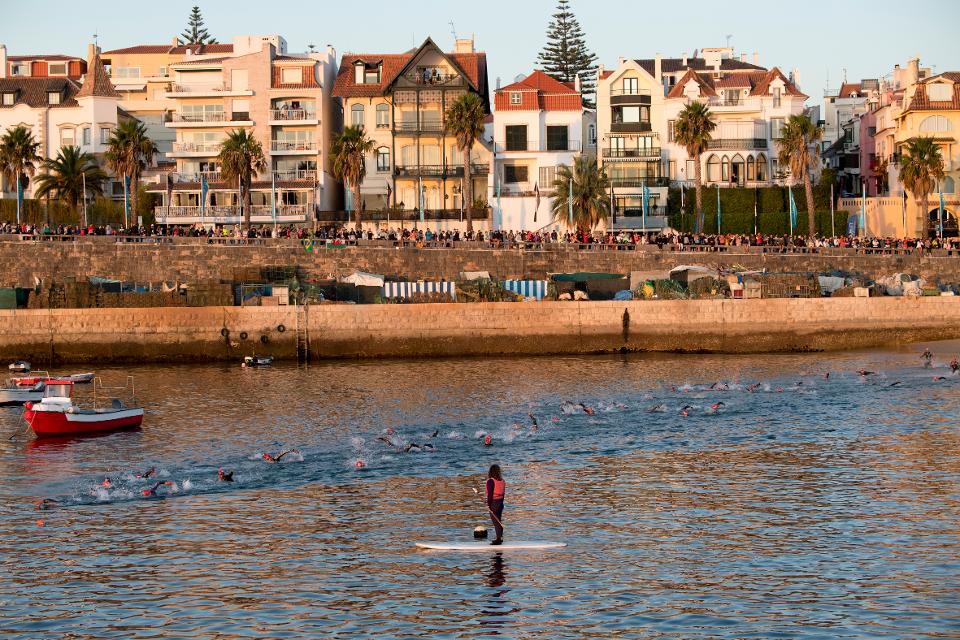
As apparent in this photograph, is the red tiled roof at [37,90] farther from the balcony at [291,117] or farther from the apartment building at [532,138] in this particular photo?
the apartment building at [532,138]

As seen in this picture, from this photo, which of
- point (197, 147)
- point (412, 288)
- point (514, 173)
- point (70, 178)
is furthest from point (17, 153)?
point (412, 288)

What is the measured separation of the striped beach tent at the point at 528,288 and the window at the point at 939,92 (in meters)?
35.2

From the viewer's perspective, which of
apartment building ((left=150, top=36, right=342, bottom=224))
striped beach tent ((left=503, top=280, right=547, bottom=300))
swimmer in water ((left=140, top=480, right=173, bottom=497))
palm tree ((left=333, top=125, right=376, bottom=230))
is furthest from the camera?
apartment building ((left=150, top=36, right=342, bottom=224))

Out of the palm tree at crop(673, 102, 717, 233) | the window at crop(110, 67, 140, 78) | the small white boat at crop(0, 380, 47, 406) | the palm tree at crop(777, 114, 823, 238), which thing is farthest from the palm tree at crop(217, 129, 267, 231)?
the window at crop(110, 67, 140, 78)

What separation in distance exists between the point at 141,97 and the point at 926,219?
2538 inches

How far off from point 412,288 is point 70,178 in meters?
31.2

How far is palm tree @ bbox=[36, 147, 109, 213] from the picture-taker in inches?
3329

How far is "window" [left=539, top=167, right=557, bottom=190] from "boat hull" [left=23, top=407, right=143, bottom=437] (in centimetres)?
4880

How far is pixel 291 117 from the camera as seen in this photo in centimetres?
8800

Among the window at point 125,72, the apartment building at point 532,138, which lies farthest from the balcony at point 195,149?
the window at point 125,72

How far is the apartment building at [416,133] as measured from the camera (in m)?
86.4

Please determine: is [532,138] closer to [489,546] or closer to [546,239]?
[546,239]

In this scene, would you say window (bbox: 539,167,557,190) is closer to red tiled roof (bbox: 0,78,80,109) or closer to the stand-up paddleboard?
red tiled roof (bbox: 0,78,80,109)

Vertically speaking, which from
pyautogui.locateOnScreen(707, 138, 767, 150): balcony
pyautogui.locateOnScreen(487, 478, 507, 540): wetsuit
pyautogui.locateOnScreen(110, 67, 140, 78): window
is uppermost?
pyautogui.locateOnScreen(110, 67, 140, 78): window
